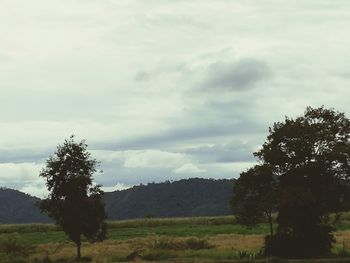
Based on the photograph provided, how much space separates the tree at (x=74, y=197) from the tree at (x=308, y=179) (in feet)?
42.0

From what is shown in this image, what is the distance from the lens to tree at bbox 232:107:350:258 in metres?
37.5

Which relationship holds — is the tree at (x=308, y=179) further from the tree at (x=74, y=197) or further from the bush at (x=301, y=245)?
the tree at (x=74, y=197)

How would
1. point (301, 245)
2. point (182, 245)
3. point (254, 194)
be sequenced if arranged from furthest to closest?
point (182, 245), point (254, 194), point (301, 245)

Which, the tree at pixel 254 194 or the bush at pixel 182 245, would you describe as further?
the bush at pixel 182 245

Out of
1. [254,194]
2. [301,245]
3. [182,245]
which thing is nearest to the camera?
[301,245]

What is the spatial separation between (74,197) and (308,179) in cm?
1729

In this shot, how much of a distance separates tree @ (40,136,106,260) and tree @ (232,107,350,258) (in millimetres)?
12797

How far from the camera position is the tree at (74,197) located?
42375 millimetres

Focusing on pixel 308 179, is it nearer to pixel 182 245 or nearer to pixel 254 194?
pixel 254 194

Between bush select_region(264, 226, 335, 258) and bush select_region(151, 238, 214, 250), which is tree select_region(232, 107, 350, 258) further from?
bush select_region(151, 238, 214, 250)

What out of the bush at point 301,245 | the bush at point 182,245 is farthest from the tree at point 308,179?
the bush at point 182,245

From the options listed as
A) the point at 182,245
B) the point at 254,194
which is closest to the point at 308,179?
the point at 254,194

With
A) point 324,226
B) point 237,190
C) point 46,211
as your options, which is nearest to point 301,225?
point 324,226

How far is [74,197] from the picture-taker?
4281 centimetres
